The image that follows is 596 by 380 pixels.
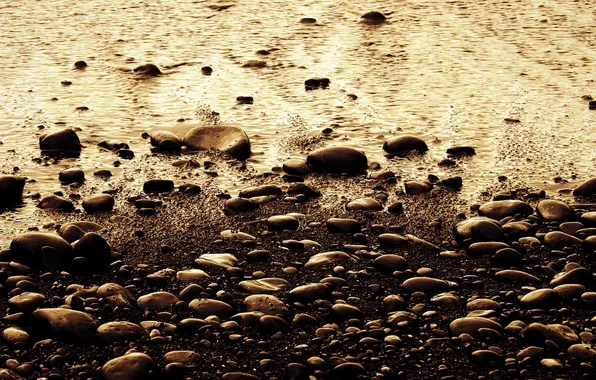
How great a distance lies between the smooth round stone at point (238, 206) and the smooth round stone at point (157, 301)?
0.93 metres

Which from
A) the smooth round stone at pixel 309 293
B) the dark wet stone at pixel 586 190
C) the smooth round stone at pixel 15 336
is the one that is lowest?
the dark wet stone at pixel 586 190

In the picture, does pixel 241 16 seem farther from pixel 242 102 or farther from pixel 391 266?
pixel 391 266

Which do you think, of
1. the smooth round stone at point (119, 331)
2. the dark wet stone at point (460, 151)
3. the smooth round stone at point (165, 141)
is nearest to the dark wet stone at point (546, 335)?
the smooth round stone at point (119, 331)

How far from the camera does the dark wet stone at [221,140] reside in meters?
5.26

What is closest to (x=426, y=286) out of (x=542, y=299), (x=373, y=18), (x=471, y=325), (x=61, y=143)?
(x=471, y=325)

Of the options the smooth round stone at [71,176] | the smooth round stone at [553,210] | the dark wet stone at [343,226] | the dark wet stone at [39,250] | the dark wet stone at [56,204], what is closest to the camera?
the dark wet stone at [39,250]

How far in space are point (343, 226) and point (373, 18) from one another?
160 inches

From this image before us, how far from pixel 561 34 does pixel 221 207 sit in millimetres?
4201

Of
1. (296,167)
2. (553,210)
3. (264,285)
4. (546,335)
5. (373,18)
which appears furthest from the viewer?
(373,18)

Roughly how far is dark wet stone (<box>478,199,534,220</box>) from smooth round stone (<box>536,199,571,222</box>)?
0.06 meters

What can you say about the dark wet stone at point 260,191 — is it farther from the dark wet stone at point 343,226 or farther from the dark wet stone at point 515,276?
the dark wet stone at point 515,276

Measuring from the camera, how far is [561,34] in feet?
24.8

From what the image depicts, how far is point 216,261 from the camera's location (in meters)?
3.97

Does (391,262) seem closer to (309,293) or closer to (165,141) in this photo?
(309,293)
